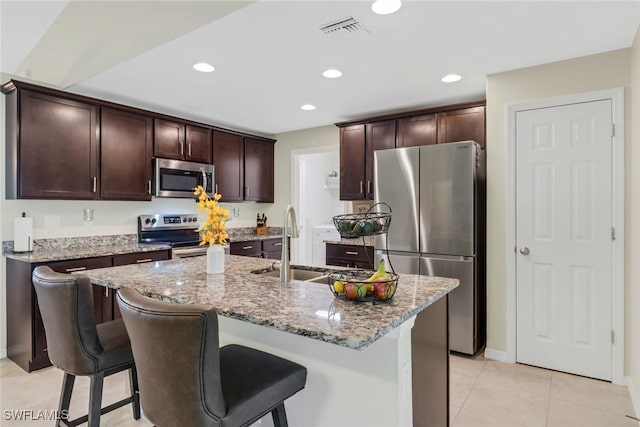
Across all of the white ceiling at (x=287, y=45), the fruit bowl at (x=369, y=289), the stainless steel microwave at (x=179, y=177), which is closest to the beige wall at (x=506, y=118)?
the white ceiling at (x=287, y=45)

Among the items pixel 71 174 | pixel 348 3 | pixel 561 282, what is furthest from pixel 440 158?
pixel 71 174

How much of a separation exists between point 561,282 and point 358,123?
2.53m

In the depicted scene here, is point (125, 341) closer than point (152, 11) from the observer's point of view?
Yes

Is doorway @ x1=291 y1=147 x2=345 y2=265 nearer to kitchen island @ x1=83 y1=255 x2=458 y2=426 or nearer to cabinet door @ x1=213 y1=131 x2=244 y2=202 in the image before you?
cabinet door @ x1=213 y1=131 x2=244 y2=202

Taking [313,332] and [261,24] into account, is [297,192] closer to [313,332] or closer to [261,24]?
[261,24]

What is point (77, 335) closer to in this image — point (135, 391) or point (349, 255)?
point (135, 391)

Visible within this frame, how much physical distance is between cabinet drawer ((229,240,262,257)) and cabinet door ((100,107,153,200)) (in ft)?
3.64

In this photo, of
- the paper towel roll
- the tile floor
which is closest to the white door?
the tile floor

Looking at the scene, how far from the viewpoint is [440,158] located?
318 cm

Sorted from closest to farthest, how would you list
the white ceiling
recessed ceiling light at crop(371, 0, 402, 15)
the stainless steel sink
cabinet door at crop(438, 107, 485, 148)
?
recessed ceiling light at crop(371, 0, 402, 15), the white ceiling, the stainless steel sink, cabinet door at crop(438, 107, 485, 148)

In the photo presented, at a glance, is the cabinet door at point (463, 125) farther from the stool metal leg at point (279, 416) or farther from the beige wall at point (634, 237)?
the stool metal leg at point (279, 416)

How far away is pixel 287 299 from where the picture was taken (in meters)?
1.48

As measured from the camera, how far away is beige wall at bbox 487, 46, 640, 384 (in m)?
2.59

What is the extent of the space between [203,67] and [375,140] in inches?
78.7
